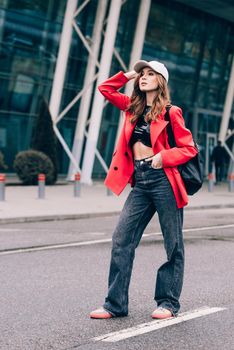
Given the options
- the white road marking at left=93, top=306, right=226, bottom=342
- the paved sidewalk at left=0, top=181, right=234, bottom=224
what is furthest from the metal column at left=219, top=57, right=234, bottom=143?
the white road marking at left=93, top=306, right=226, bottom=342

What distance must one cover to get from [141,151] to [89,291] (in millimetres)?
1904

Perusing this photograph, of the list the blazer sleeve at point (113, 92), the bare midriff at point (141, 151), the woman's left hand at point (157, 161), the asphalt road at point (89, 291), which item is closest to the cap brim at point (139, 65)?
the blazer sleeve at point (113, 92)

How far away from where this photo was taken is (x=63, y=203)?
864 inches

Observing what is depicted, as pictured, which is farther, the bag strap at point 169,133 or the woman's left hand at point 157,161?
the bag strap at point 169,133

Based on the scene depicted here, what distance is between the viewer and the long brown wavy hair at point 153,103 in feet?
23.5

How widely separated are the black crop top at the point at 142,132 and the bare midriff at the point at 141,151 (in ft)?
0.08

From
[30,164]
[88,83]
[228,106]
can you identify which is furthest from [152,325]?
[228,106]

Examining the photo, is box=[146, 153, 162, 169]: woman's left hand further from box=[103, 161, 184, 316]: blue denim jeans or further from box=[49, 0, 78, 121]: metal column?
box=[49, 0, 78, 121]: metal column

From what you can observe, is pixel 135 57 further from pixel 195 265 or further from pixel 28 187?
pixel 195 265

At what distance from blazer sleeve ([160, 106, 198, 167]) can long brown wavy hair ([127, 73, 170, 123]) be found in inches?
Answer: 4.3

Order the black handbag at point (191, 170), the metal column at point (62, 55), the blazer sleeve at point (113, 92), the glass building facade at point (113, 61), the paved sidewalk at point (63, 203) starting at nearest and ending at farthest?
1. the black handbag at point (191, 170)
2. the blazer sleeve at point (113, 92)
3. the paved sidewalk at point (63, 203)
4. the metal column at point (62, 55)
5. the glass building facade at point (113, 61)

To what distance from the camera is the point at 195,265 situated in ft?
35.8

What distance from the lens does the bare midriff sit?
285 inches

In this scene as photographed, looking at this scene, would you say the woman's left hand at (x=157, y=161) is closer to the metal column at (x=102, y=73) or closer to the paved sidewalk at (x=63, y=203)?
the paved sidewalk at (x=63, y=203)
